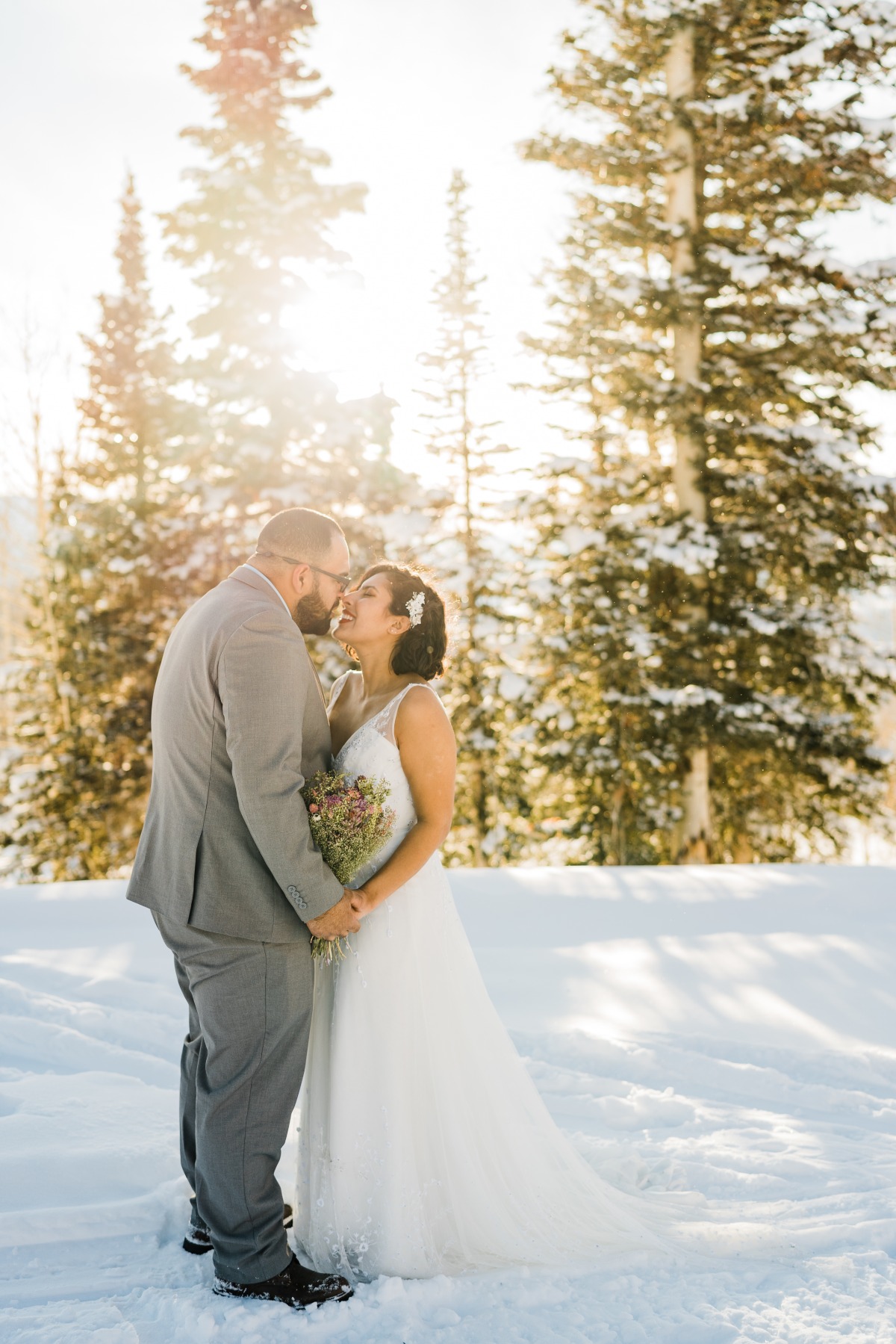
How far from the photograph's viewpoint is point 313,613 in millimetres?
2951

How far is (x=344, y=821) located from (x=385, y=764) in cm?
28

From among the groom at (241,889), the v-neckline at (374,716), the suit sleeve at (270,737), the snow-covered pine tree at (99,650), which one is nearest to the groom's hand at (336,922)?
the groom at (241,889)

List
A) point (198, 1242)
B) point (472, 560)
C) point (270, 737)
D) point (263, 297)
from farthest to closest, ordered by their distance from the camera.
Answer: point (472, 560), point (263, 297), point (198, 1242), point (270, 737)

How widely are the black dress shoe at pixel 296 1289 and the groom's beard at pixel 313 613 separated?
1775 millimetres

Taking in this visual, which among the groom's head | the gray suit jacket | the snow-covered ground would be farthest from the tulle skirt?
the groom's head

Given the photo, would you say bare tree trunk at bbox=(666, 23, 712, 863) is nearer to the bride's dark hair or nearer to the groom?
the bride's dark hair

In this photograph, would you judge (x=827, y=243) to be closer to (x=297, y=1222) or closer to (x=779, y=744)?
(x=779, y=744)

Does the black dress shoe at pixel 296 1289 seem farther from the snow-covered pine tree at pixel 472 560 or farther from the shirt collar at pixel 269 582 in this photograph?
the snow-covered pine tree at pixel 472 560

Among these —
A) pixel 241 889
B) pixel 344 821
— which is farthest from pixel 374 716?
A: pixel 241 889

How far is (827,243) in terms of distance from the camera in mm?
11688

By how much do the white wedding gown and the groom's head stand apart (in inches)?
17.1

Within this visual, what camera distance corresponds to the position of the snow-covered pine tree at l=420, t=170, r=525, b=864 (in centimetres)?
1445

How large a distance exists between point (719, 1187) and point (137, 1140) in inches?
83.7

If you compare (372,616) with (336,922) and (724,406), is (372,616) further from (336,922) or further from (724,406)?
(724,406)
